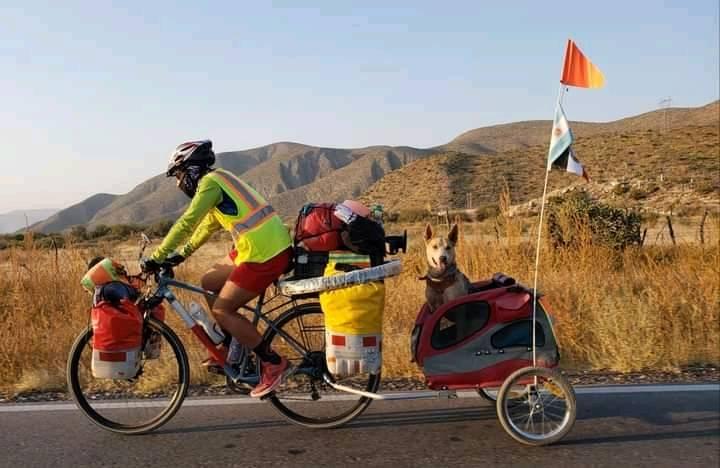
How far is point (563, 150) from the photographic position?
4.11 meters

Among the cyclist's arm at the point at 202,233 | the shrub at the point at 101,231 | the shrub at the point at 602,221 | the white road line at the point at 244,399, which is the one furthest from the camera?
the shrub at the point at 101,231

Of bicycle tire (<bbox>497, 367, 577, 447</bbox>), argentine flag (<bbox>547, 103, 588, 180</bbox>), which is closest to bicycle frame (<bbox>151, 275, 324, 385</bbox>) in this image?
bicycle tire (<bbox>497, 367, 577, 447</bbox>)

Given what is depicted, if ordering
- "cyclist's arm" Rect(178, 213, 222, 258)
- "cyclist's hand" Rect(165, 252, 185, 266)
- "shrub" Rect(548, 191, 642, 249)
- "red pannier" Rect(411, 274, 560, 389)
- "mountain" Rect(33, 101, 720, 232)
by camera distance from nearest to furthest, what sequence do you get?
"red pannier" Rect(411, 274, 560, 389), "cyclist's hand" Rect(165, 252, 185, 266), "cyclist's arm" Rect(178, 213, 222, 258), "shrub" Rect(548, 191, 642, 249), "mountain" Rect(33, 101, 720, 232)

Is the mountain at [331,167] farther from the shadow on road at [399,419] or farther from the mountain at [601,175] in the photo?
the shadow on road at [399,419]

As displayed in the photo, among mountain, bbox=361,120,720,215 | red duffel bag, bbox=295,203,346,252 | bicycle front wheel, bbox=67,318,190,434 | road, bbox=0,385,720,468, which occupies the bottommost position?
road, bbox=0,385,720,468

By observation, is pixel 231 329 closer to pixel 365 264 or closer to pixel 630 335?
pixel 365 264

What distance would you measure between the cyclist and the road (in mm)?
490

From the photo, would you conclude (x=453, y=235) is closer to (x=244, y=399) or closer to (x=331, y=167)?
(x=244, y=399)

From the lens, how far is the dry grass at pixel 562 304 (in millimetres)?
6070

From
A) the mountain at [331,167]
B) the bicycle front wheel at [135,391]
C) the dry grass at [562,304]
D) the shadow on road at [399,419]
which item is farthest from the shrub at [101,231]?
the mountain at [331,167]

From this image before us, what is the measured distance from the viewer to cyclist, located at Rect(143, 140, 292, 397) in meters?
4.17

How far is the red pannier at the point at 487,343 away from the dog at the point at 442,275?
486 millimetres

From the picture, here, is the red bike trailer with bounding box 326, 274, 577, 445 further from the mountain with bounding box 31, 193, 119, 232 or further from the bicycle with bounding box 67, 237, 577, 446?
the mountain with bounding box 31, 193, 119, 232

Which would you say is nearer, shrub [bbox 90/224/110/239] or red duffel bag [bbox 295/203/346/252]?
red duffel bag [bbox 295/203/346/252]
